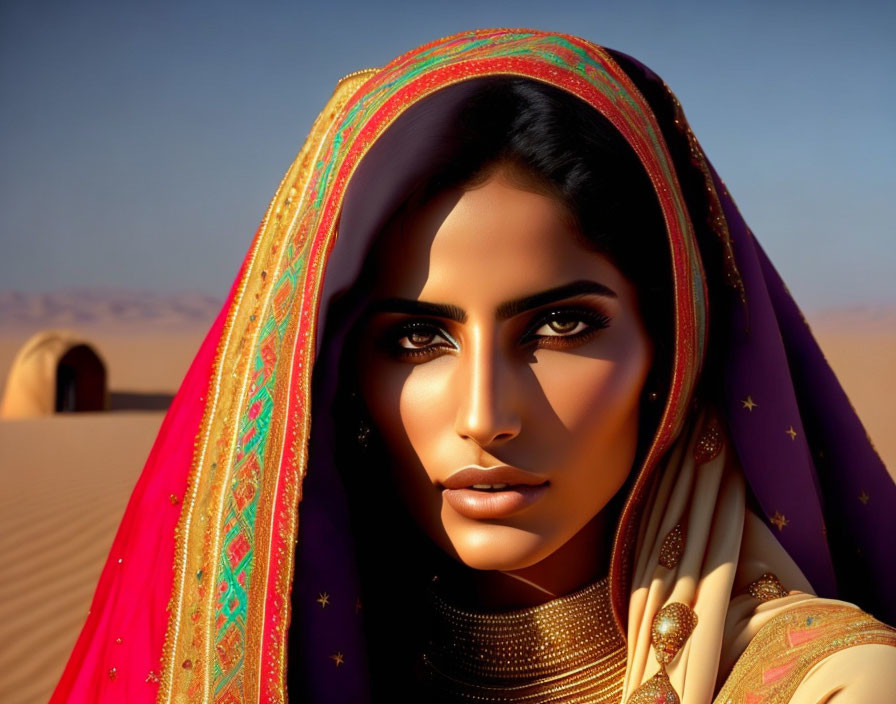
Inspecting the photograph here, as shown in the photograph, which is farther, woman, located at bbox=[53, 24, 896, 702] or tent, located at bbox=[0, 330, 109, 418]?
tent, located at bbox=[0, 330, 109, 418]

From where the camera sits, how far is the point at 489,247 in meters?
1.67

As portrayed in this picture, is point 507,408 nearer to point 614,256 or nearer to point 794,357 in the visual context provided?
point 614,256

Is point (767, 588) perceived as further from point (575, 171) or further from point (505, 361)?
point (575, 171)

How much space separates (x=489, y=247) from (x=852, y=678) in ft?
3.06

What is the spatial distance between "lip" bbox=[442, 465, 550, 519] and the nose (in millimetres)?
61

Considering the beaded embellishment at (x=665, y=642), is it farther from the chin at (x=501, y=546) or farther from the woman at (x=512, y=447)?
the chin at (x=501, y=546)

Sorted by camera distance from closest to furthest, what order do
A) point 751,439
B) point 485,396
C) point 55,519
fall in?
point 485,396, point 751,439, point 55,519

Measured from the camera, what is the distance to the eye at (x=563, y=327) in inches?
67.1

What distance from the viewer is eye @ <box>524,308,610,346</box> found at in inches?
67.1

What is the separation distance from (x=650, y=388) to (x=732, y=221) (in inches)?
19.3

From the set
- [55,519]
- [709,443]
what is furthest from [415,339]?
[55,519]

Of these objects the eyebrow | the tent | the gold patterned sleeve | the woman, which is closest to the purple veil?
the woman

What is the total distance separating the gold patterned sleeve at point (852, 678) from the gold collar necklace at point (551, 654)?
47cm

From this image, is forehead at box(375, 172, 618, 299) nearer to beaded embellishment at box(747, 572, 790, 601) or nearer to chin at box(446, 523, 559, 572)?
chin at box(446, 523, 559, 572)
